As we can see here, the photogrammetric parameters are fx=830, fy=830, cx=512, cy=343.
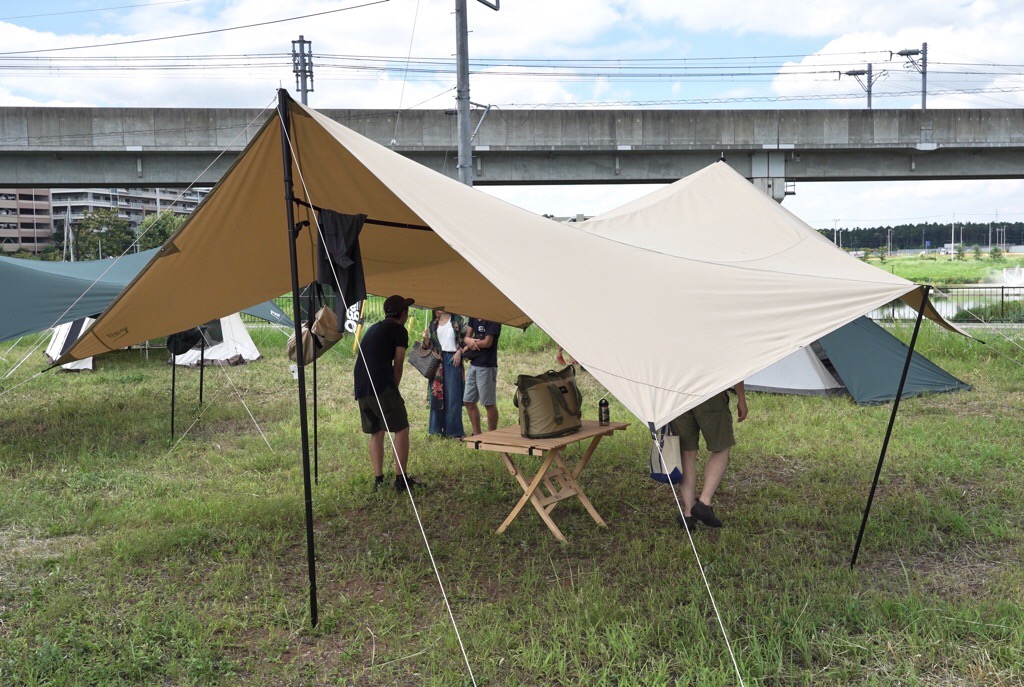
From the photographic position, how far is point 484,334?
6.48 meters

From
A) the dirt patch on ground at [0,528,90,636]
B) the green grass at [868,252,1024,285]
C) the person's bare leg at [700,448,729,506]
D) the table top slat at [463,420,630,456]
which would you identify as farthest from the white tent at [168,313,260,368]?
the green grass at [868,252,1024,285]

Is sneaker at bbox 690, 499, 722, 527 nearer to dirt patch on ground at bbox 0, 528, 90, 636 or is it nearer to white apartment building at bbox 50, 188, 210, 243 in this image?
dirt patch on ground at bbox 0, 528, 90, 636

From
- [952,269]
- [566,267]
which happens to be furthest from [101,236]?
[566,267]

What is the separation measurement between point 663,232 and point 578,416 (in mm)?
1413

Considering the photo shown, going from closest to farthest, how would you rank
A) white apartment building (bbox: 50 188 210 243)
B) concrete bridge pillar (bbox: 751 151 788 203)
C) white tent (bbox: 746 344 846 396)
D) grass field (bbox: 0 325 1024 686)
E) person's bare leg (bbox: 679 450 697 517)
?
grass field (bbox: 0 325 1024 686), person's bare leg (bbox: 679 450 697 517), white tent (bbox: 746 344 846 396), concrete bridge pillar (bbox: 751 151 788 203), white apartment building (bbox: 50 188 210 243)

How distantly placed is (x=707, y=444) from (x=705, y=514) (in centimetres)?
40

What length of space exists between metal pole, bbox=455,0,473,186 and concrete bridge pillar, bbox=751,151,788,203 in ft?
33.2

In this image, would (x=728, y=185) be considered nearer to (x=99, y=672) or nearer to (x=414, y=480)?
(x=414, y=480)

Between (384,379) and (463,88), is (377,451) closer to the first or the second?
(384,379)

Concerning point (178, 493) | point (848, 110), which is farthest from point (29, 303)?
point (848, 110)

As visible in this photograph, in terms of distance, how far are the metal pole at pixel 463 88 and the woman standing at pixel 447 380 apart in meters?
3.04

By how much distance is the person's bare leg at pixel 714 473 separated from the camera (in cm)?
461

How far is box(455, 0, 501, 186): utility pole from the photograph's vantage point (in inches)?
381

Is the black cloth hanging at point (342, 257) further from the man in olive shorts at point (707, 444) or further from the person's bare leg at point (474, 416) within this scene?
the person's bare leg at point (474, 416)
